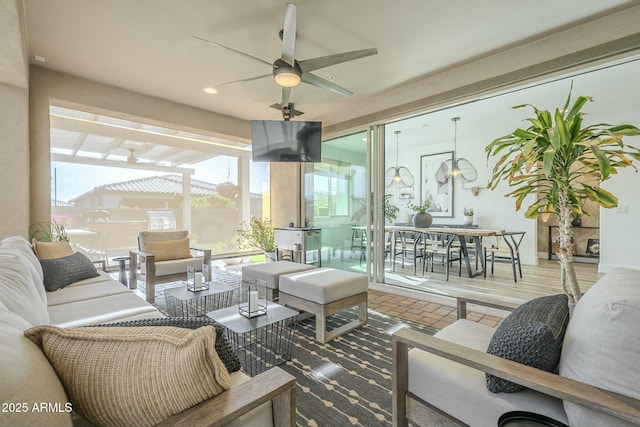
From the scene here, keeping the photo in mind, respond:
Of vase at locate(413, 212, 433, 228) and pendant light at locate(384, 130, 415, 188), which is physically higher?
pendant light at locate(384, 130, 415, 188)

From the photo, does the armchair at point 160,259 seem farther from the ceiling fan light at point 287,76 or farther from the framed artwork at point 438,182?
the framed artwork at point 438,182

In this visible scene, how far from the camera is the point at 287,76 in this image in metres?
2.62

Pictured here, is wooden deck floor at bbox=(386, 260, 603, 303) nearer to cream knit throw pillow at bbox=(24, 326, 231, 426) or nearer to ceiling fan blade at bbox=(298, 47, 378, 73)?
ceiling fan blade at bbox=(298, 47, 378, 73)

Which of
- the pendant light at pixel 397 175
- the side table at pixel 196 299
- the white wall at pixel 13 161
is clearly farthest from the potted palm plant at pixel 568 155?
the white wall at pixel 13 161

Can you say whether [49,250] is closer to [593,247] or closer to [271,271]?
[271,271]

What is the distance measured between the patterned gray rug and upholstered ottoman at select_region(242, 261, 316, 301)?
17.3 inches

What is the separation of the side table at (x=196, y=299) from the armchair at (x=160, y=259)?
28 cm

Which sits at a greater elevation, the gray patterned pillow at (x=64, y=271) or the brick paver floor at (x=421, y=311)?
the gray patterned pillow at (x=64, y=271)

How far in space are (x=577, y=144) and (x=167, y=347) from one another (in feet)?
7.01

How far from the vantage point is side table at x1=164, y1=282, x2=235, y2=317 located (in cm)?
259

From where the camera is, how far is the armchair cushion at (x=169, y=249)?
3723 mm

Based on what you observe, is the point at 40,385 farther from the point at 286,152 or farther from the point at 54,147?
the point at 54,147

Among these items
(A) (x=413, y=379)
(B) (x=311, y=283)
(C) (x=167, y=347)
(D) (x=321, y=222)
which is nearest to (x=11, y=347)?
(C) (x=167, y=347)

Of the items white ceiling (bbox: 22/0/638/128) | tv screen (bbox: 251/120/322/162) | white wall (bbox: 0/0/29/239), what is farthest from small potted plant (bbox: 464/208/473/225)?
white wall (bbox: 0/0/29/239)
